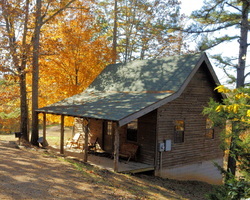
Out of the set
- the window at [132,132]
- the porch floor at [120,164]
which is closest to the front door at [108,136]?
the porch floor at [120,164]

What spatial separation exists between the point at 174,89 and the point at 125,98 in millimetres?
2675

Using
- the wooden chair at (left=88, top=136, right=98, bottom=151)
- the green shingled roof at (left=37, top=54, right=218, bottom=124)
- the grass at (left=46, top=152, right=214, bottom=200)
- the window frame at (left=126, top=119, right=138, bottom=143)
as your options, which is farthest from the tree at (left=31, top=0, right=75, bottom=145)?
the grass at (left=46, top=152, right=214, bottom=200)

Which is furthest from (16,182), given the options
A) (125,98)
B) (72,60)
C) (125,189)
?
(72,60)

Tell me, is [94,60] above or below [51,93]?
above

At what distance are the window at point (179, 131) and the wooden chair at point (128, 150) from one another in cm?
223

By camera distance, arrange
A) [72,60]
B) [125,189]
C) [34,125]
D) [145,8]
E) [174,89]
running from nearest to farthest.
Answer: [125,189]
[174,89]
[34,125]
[72,60]
[145,8]

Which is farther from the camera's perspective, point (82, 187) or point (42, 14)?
point (42, 14)

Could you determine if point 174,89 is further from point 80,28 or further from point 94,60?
point 80,28

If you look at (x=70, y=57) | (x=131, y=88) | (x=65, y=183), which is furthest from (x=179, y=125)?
(x=70, y=57)

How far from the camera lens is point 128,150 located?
1434 centimetres

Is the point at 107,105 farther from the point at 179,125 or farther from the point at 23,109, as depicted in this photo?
the point at 23,109

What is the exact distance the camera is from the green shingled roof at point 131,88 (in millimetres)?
12570

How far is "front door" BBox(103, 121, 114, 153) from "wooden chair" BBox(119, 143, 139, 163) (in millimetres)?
1684

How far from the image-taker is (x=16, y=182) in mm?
8594
